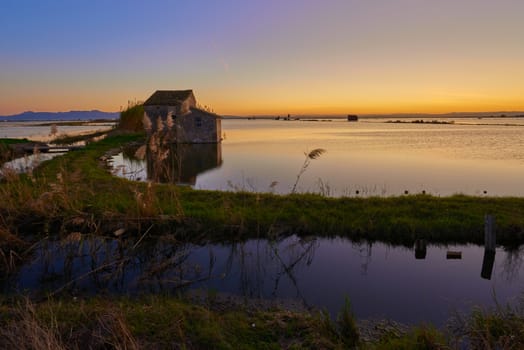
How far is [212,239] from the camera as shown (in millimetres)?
9172

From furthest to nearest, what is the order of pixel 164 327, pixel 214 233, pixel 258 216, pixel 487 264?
pixel 258 216 → pixel 214 233 → pixel 487 264 → pixel 164 327

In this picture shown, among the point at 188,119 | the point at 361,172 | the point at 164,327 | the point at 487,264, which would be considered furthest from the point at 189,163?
the point at 164,327

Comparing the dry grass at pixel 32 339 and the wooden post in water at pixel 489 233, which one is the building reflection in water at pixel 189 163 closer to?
the dry grass at pixel 32 339

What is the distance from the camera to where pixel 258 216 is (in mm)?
9891

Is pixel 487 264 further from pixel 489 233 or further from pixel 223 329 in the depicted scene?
pixel 223 329

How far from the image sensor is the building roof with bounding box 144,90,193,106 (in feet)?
121

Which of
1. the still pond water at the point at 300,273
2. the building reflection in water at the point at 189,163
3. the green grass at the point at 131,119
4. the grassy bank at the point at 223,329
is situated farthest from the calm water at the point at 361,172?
the green grass at the point at 131,119

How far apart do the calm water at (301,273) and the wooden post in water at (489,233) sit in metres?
0.29

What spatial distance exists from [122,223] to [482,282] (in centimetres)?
883

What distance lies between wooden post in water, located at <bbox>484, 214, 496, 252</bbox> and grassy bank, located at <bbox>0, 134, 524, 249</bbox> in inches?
30.5

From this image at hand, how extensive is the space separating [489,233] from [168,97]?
117 feet

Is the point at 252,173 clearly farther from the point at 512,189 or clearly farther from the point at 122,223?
the point at 512,189

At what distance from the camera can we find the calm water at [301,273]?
636cm

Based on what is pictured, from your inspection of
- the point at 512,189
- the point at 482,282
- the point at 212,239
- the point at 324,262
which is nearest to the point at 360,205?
the point at 324,262
